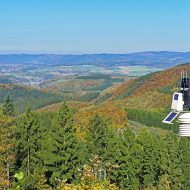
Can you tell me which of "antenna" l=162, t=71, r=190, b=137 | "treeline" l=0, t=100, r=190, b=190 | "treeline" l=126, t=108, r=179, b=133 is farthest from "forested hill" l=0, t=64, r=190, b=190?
"treeline" l=126, t=108, r=179, b=133

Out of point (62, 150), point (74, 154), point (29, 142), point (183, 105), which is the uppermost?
point (183, 105)

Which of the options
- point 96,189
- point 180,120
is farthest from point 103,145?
point 180,120

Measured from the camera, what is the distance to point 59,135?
55125 mm

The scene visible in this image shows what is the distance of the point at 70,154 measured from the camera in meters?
55.8

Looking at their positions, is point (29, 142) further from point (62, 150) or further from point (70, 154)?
point (70, 154)

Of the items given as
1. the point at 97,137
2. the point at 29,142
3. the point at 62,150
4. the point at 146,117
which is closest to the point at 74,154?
the point at 62,150

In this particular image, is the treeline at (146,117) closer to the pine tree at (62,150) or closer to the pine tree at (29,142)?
the pine tree at (62,150)

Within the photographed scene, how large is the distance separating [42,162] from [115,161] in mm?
12458

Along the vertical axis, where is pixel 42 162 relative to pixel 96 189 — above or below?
below

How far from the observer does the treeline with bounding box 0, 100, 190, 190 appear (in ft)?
156

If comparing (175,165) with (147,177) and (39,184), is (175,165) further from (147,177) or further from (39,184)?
(39,184)

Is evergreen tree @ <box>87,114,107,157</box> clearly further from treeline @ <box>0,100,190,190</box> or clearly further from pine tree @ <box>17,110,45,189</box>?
pine tree @ <box>17,110,45,189</box>

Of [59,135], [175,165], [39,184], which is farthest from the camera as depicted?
[175,165]

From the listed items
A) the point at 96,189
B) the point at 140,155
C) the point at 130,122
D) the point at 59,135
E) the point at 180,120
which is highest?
the point at 180,120
